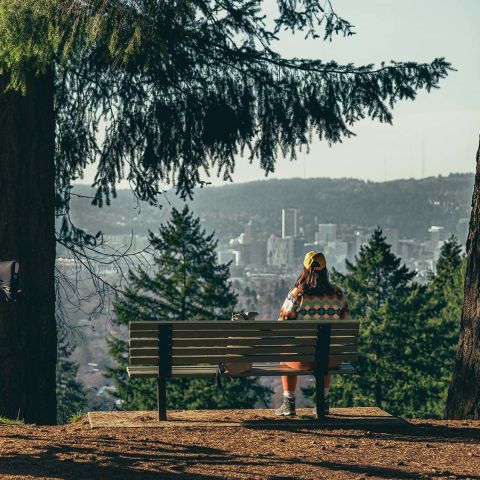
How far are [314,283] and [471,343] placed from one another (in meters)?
1.63

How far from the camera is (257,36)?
35.1 feet

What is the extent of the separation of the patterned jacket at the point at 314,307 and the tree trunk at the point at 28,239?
8.02ft

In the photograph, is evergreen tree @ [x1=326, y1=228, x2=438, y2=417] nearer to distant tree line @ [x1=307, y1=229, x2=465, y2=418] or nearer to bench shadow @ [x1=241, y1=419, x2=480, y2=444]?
distant tree line @ [x1=307, y1=229, x2=465, y2=418]

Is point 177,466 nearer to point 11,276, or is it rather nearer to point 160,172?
point 11,276

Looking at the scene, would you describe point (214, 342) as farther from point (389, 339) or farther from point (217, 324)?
point (389, 339)

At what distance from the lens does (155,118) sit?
1045 cm

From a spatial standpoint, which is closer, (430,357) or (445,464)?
(445,464)

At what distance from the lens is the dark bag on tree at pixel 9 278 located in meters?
7.03

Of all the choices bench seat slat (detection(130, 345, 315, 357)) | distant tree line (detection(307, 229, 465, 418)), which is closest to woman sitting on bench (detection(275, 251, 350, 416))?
bench seat slat (detection(130, 345, 315, 357))

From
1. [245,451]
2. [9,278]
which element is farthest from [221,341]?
[9,278]

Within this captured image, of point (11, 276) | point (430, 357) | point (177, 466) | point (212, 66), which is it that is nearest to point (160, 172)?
point (212, 66)

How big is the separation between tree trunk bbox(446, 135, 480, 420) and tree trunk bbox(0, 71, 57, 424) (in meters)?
3.66

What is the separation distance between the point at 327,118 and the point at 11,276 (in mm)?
4531

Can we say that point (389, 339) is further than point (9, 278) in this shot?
Yes
